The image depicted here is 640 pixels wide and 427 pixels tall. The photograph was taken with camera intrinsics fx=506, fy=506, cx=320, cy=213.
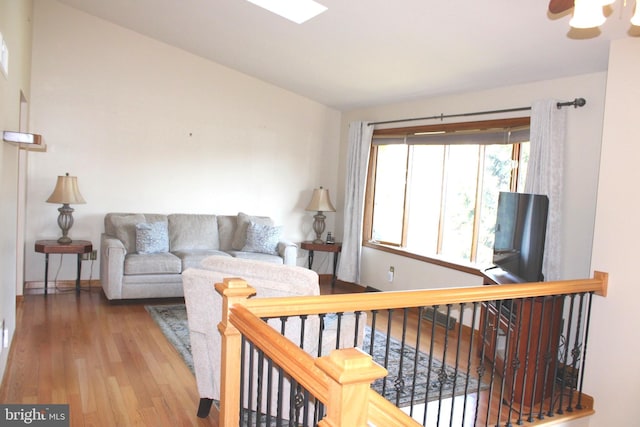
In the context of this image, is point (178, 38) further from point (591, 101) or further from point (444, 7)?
point (591, 101)

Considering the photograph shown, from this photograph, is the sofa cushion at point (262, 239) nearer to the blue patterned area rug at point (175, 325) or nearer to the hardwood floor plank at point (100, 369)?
the blue patterned area rug at point (175, 325)

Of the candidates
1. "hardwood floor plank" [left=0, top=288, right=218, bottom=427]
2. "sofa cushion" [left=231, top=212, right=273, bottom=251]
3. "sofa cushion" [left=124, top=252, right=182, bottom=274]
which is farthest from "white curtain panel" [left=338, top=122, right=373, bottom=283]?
"hardwood floor plank" [left=0, top=288, right=218, bottom=427]

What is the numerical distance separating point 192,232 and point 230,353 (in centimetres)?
433

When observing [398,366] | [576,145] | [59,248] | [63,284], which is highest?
[576,145]

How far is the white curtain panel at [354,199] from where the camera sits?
6.47 metres

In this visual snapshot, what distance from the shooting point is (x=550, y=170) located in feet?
13.2

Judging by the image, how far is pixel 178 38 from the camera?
5.84 m

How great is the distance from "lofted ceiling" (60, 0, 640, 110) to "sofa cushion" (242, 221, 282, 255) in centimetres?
189

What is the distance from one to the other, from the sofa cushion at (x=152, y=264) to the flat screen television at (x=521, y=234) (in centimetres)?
328

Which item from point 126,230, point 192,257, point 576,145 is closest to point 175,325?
point 192,257

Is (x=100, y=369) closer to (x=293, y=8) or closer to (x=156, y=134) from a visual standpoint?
(x=293, y=8)

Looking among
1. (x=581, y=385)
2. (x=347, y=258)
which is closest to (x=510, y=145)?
(x=581, y=385)

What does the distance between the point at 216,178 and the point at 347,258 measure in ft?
6.58

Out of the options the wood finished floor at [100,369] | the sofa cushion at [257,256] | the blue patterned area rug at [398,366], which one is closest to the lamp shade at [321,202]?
the sofa cushion at [257,256]
